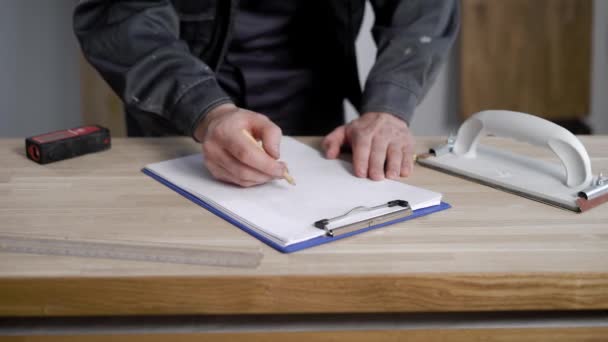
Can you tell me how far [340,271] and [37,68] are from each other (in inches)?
71.4

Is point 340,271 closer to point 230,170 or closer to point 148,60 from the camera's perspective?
point 230,170

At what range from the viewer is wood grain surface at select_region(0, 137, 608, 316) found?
0.54 m

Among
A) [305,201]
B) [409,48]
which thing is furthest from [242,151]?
[409,48]

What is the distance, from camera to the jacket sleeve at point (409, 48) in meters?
1.06

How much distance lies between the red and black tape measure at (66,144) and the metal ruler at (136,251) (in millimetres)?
296

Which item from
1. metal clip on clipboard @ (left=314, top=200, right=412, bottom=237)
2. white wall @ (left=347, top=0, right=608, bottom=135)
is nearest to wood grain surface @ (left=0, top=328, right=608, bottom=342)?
metal clip on clipboard @ (left=314, top=200, right=412, bottom=237)

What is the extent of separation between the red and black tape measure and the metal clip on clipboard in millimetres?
477

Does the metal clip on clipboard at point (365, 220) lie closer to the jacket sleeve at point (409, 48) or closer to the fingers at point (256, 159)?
the fingers at point (256, 159)

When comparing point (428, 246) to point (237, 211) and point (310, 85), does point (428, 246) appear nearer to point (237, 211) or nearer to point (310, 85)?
point (237, 211)

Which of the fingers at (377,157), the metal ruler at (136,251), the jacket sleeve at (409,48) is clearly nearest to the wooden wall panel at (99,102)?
the jacket sleeve at (409,48)

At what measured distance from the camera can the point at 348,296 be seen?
54cm

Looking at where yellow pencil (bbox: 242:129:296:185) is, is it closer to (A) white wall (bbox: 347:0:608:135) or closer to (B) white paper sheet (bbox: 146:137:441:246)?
(B) white paper sheet (bbox: 146:137:441:246)

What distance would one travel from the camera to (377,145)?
86 centimetres

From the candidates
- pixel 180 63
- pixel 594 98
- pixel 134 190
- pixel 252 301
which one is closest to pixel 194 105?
pixel 180 63
